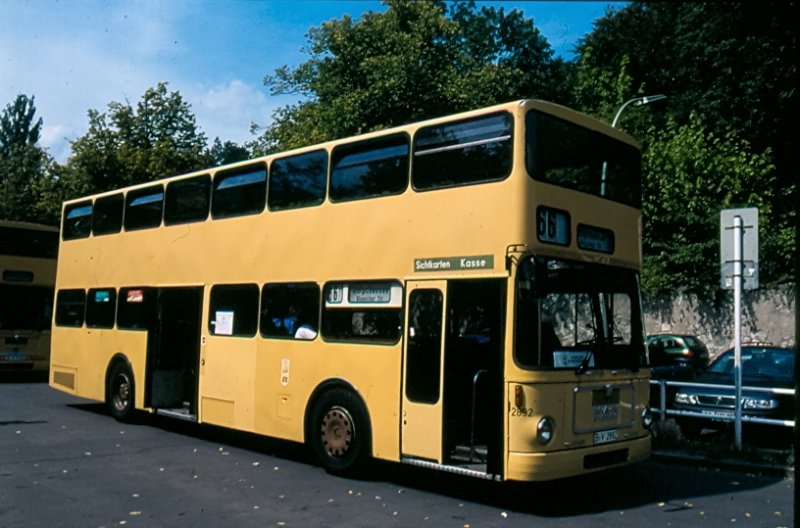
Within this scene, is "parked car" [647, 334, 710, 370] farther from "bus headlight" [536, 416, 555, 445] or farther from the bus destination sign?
"bus headlight" [536, 416, 555, 445]

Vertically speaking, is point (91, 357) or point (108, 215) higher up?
point (108, 215)

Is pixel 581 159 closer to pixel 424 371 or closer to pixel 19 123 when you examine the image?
pixel 424 371

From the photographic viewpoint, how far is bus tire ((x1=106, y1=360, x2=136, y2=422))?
13.7 meters

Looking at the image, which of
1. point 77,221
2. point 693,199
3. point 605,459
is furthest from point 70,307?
point 693,199

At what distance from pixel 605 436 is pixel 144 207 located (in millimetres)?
9023

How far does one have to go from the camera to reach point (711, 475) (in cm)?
1017

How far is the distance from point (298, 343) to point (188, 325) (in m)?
4.00

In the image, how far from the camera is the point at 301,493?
8.53 metres

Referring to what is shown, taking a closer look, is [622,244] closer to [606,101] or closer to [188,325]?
[188,325]

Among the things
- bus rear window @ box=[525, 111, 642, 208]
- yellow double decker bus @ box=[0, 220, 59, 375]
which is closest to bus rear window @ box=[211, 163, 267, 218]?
bus rear window @ box=[525, 111, 642, 208]

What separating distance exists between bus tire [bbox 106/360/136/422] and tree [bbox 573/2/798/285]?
893 centimetres

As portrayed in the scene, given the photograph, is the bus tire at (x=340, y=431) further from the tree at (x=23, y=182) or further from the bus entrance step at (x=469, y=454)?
the tree at (x=23, y=182)

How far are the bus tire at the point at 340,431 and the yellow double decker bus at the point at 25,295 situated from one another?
573 inches

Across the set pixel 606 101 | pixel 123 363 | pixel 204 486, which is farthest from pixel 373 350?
pixel 606 101
